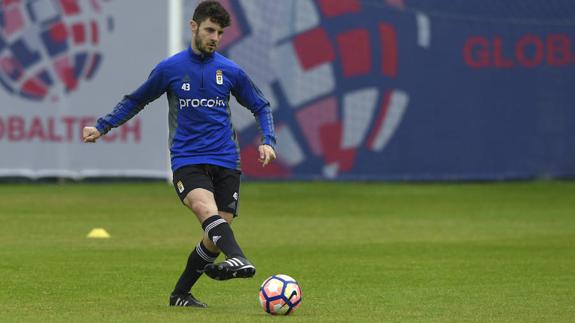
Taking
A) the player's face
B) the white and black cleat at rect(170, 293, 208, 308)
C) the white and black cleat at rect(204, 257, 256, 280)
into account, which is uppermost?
the player's face

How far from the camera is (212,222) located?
8.94 m

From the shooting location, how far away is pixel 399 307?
977 cm

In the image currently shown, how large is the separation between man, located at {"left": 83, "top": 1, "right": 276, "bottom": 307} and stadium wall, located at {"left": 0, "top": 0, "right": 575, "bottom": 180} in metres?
16.5

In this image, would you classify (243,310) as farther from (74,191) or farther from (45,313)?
(74,191)

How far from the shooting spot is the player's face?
9000mm

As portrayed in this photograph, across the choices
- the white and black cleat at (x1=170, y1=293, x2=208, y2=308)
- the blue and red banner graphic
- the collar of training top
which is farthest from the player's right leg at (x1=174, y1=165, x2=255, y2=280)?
the blue and red banner graphic

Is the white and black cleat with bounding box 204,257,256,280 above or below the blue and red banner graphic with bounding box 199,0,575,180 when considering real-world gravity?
above

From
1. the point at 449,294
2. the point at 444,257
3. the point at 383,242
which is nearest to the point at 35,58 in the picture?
the point at 383,242

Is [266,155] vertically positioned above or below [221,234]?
above

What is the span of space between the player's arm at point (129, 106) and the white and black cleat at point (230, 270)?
1500 millimetres

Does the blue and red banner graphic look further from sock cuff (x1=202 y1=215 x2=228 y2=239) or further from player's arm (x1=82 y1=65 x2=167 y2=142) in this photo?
sock cuff (x1=202 y1=215 x2=228 y2=239)

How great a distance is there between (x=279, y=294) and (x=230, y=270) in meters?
0.61

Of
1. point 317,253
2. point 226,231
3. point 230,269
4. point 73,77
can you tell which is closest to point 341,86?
point 73,77

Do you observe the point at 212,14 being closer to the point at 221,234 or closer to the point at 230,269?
the point at 221,234
